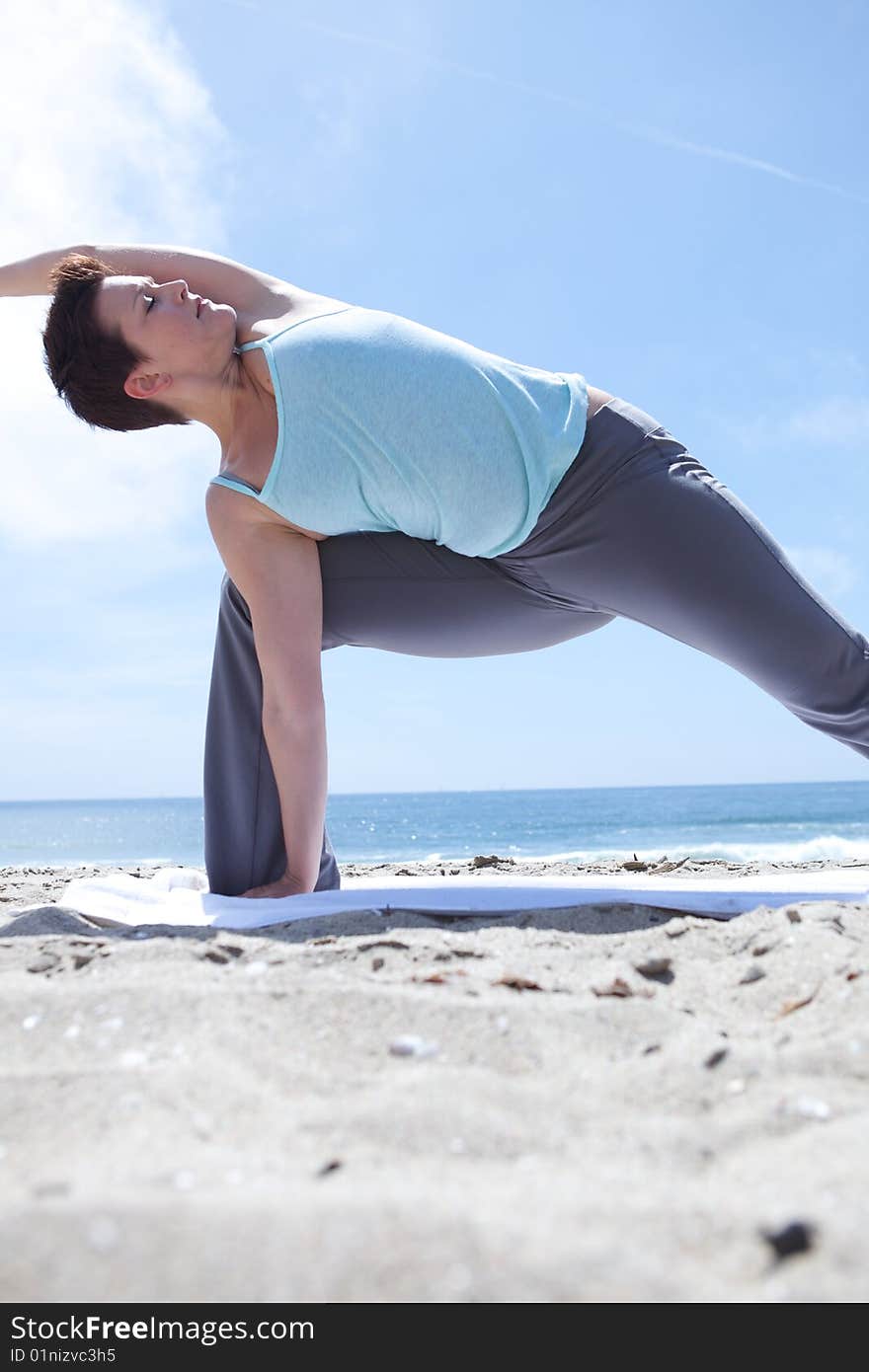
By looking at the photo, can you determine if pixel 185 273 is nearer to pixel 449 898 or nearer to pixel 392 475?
pixel 392 475

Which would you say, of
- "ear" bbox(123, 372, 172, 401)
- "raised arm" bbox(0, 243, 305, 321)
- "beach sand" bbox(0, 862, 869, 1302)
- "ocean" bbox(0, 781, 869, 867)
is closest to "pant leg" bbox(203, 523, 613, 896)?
"ear" bbox(123, 372, 172, 401)

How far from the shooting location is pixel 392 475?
7.77ft

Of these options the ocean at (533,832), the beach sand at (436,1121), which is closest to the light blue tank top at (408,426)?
the beach sand at (436,1121)

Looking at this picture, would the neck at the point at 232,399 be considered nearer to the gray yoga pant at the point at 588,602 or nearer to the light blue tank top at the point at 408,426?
the light blue tank top at the point at 408,426

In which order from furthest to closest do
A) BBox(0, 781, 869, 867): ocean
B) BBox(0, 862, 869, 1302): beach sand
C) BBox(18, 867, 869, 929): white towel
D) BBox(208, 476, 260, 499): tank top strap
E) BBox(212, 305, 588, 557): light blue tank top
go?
BBox(0, 781, 869, 867): ocean
BBox(208, 476, 260, 499): tank top strap
BBox(212, 305, 588, 557): light blue tank top
BBox(18, 867, 869, 929): white towel
BBox(0, 862, 869, 1302): beach sand

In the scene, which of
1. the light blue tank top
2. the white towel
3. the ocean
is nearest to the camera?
the white towel

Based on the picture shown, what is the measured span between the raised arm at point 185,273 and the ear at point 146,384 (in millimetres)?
308

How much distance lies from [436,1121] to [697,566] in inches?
66.1

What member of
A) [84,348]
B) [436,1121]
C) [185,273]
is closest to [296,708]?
[84,348]

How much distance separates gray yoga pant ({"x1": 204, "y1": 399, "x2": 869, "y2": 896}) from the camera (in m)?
2.35

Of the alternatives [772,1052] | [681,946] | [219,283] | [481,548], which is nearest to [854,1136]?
[772,1052]

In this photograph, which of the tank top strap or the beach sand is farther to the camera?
the tank top strap

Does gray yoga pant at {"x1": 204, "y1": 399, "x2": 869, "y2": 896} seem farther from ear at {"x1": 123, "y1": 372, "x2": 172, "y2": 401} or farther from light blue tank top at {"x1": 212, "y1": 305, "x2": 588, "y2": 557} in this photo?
ear at {"x1": 123, "y1": 372, "x2": 172, "y2": 401}
